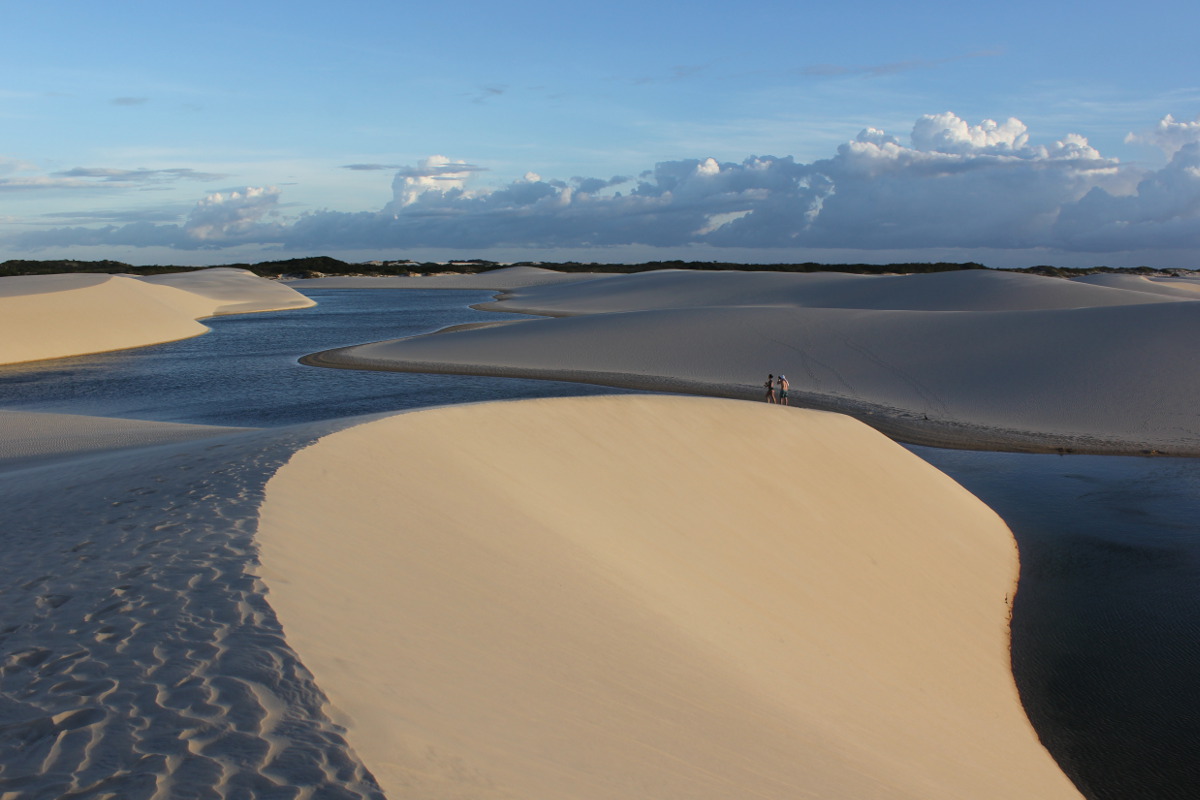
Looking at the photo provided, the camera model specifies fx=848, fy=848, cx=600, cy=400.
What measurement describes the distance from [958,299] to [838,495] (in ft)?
108

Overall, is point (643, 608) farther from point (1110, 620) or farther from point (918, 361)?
point (918, 361)

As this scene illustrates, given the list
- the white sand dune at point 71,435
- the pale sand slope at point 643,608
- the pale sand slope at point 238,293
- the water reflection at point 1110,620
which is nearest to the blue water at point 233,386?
the white sand dune at point 71,435

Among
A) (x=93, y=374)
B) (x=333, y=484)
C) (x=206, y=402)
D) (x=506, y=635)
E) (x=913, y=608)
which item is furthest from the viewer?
(x=93, y=374)

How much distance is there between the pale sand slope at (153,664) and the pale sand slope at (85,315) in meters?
28.5

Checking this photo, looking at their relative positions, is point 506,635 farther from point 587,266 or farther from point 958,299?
point 587,266

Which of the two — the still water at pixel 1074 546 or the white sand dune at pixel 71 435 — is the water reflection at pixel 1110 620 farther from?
the white sand dune at pixel 71 435

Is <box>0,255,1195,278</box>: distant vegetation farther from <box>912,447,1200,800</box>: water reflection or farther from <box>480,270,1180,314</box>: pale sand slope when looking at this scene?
<box>912,447,1200,800</box>: water reflection

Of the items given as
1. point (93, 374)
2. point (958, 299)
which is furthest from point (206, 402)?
point (958, 299)

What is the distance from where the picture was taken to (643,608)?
219 inches

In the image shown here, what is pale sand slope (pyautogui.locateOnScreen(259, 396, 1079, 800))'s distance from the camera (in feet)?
11.0

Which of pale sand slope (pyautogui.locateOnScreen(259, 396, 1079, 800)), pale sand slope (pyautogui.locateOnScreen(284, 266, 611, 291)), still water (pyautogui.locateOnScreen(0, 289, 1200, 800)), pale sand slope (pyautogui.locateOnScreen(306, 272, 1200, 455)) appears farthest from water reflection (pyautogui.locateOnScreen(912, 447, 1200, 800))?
pale sand slope (pyautogui.locateOnScreen(284, 266, 611, 291))

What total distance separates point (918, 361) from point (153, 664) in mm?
22525

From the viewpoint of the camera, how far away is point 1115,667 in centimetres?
738

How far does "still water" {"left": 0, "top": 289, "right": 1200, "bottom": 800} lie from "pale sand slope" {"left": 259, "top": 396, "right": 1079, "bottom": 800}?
0.43 metres
